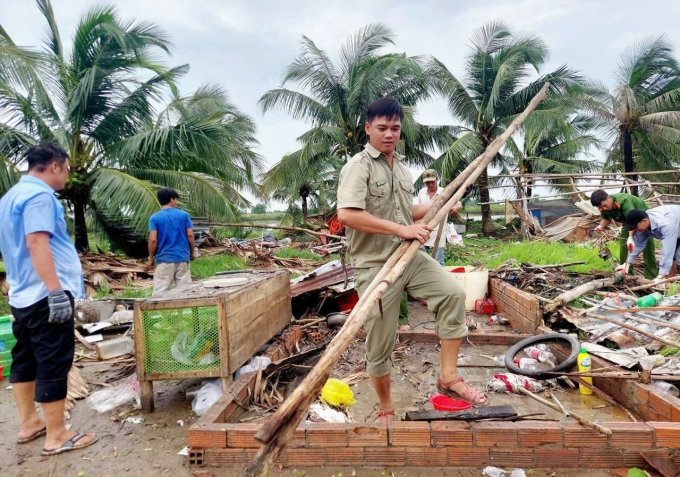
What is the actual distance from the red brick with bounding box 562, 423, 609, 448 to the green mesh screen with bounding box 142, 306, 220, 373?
2503mm

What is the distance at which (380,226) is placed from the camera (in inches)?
104

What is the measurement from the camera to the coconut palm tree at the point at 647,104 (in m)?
17.8

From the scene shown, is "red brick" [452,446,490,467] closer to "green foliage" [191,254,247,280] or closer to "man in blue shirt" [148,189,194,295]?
"man in blue shirt" [148,189,194,295]

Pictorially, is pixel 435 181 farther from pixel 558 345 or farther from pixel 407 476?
pixel 407 476

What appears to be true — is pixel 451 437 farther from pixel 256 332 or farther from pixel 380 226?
pixel 256 332

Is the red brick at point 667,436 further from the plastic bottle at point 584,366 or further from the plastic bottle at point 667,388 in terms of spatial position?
the plastic bottle at point 584,366

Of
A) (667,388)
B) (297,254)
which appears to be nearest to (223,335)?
(667,388)

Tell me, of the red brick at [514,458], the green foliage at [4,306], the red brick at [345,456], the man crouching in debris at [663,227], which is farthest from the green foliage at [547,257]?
the green foliage at [4,306]

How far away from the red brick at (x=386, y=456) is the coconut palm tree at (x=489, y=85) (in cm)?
1515

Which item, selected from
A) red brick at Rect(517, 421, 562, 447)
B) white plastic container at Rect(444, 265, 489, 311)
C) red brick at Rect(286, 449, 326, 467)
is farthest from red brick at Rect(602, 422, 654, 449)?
white plastic container at Rect(444, 265, 489, 311)

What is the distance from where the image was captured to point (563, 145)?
2178 centimetres

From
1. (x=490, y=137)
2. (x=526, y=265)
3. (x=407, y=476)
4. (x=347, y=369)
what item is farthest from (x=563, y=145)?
(x=407, y=476)

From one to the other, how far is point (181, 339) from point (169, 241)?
264cm

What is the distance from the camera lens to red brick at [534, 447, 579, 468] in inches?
103
